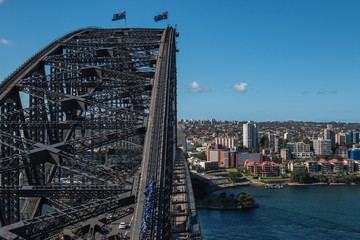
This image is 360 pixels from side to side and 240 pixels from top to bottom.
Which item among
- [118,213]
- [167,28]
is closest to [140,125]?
[118,213]

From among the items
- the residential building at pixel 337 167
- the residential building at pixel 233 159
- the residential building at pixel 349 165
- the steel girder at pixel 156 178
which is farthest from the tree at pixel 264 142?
the steel girder at pixel 156 178

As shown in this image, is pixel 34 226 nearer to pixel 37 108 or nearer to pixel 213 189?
pixel 37 108

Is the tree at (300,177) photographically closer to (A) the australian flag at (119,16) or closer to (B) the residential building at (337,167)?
(B) the residential building at (337,167)

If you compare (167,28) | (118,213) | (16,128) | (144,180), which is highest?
(167,28)

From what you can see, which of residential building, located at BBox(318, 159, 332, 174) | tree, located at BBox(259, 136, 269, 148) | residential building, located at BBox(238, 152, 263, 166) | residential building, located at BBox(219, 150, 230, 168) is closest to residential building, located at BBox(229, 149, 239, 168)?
residential building, located at BBox(219, 150, 230, 168)

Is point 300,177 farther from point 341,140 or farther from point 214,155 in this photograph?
point 341,140

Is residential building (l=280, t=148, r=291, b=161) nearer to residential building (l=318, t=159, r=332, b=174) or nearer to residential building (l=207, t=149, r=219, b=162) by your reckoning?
residential building (l=318, t=159, r=332, b=174)
